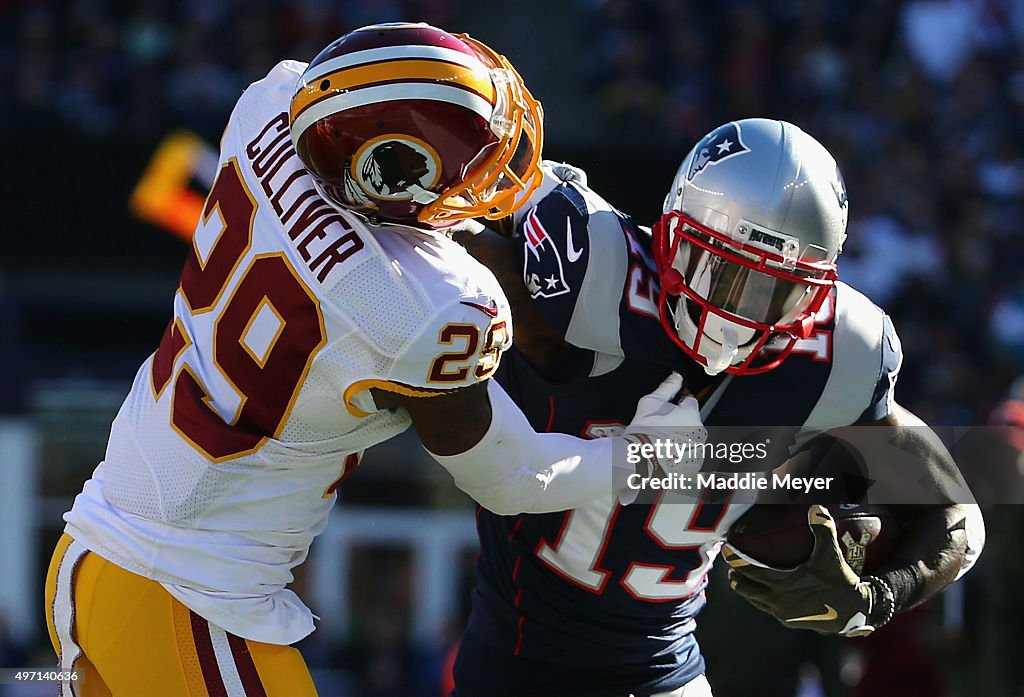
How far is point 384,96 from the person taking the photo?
106 inches

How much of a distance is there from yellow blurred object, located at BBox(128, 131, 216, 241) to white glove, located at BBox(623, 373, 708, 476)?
620cm

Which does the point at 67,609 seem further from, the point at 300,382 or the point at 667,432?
the point at 667,432

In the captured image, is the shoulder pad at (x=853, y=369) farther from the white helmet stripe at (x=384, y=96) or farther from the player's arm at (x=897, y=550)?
the white helmet stripe at (x=384, y=96)

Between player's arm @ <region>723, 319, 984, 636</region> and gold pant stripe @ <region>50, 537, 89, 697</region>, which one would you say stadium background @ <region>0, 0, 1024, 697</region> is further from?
gold pant stripe @ <region>50, 537, 89, 697</region>

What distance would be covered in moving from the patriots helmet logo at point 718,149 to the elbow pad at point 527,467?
0.73 metres

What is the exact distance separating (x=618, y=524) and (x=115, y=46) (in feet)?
24.4

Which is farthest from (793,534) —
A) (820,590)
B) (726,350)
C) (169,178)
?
(169,178)

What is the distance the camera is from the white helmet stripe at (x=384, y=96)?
270 centimetres

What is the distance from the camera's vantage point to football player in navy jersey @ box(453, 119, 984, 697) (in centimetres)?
326

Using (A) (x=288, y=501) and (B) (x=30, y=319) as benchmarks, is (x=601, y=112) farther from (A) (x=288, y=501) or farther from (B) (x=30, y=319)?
(A) (x=288, y=501)

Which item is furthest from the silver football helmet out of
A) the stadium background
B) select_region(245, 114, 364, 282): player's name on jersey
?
the stadium background

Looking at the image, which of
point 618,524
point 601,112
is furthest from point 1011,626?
point 601,112

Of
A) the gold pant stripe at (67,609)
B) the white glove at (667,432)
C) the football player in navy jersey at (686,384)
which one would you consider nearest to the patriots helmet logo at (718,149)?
the football player in navy jersey at (686,384)
